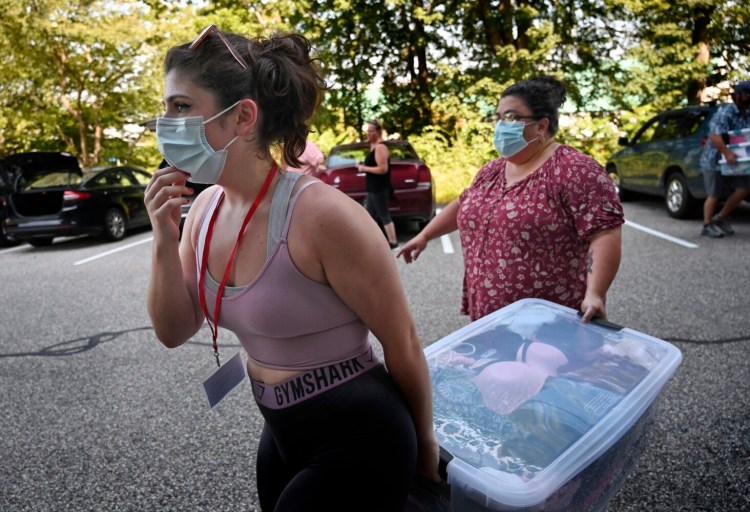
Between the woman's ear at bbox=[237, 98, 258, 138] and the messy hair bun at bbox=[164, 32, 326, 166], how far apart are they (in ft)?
0.05

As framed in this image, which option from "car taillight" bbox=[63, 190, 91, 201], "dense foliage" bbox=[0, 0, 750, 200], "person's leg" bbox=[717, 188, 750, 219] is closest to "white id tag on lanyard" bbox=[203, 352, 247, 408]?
"person's leg" bbox=[717, 188, 750, 219]

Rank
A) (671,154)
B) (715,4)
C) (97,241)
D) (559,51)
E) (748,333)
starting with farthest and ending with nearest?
1. (559,51)
2. (715,4)
3. (97,241)
4. (671,154)
5. (748,333)

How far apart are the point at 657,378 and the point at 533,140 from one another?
112 centimetres

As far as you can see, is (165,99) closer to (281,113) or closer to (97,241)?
(281,113)

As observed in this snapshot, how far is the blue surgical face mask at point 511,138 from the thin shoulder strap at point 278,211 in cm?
136

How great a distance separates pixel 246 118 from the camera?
118 centimetres

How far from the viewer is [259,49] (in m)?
1.18


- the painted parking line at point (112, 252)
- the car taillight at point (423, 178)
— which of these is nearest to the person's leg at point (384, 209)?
the car taillight at point (423, 178)

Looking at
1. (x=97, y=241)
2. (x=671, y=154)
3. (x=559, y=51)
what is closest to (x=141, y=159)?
(x=97, y=241)

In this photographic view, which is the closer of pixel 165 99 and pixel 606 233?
pixel 165 99

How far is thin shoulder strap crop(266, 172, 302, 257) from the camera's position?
43.1 inches

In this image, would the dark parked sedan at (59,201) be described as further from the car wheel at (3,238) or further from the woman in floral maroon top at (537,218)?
the woman in floral maroon top at (537,218)

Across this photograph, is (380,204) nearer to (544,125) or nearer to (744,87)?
(744,87)

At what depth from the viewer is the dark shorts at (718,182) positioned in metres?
6.75
